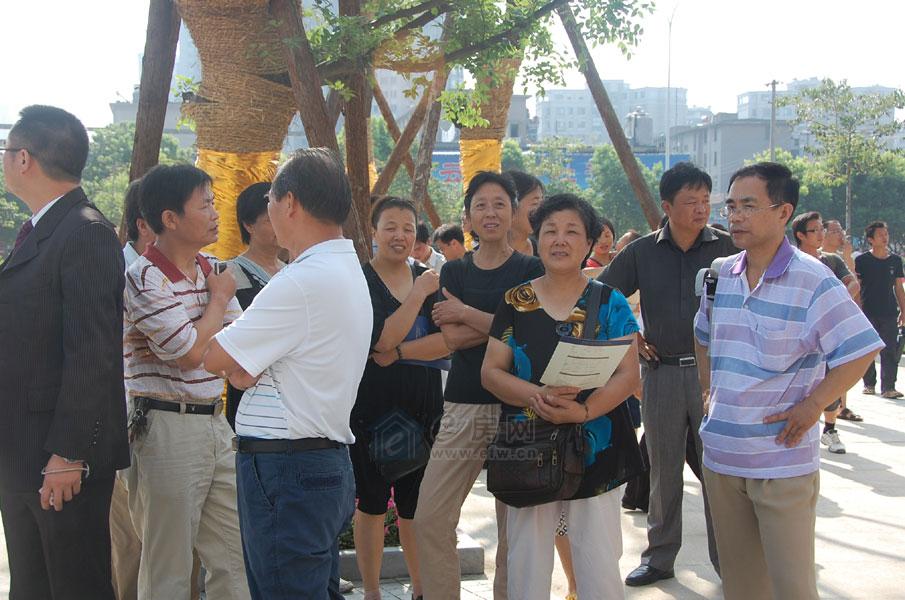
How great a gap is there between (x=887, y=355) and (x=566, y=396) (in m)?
9.99

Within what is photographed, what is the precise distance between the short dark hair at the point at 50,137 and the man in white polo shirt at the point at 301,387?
859 millimetres

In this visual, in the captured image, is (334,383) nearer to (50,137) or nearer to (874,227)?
(50,137)

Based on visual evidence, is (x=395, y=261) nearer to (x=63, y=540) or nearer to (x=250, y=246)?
(x=250, y=246)

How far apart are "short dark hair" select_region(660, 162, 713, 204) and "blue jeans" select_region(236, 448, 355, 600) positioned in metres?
2.90

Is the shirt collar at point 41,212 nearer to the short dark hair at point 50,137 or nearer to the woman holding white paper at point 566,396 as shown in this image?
the short dark hair at point 50,137

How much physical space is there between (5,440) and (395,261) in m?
1.93

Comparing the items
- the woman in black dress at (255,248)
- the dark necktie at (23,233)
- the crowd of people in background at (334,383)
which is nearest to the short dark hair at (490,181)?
the crowd of people in background at (334,383)

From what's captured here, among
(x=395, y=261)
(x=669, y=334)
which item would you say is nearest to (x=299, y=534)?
(x=395, y=261)

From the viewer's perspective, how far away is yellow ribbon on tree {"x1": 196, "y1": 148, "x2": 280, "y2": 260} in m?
5.88

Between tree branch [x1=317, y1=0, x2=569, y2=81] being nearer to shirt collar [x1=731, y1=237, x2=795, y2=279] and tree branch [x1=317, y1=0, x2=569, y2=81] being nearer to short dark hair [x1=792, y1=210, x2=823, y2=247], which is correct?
shirt collar [x1=731, y1=237, x2=795, y2=279]

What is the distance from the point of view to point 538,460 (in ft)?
11.9

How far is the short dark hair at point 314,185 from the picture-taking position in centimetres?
291

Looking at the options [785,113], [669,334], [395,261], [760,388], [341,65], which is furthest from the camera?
[785,113]

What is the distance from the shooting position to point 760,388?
356 cm
